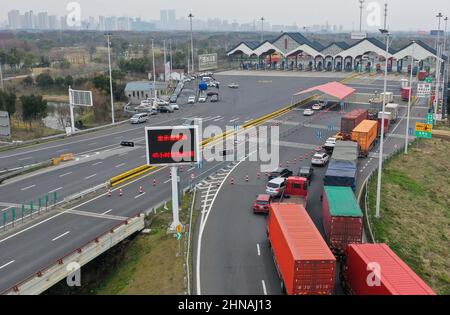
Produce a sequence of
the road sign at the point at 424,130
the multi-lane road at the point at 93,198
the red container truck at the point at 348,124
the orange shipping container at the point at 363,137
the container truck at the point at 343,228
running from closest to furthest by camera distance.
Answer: the container truck at the point at 343,228
the multi-lane road at the point at 93,198
the orange shipping container at the point at 363,137
the road sign at the point at 424,130
the red container truck at the point at 348,124

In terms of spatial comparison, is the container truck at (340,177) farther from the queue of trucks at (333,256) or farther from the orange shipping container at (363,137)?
the orange shipping container at (363,137)

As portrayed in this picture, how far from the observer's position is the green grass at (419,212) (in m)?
28.9

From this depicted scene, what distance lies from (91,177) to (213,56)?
84564mm

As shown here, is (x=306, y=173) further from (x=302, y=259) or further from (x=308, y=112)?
(x=308, y=112)

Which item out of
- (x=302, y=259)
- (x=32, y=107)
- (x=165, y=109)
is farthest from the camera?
(x=165, y=109)

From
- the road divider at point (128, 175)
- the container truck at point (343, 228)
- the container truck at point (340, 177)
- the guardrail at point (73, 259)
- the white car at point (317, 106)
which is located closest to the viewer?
the guardrail at point (73, 259)

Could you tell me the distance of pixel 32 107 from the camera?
6581cm

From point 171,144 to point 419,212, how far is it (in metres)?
21.1

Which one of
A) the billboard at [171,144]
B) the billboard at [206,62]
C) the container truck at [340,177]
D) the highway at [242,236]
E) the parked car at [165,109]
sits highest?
the billboard at [206,62]

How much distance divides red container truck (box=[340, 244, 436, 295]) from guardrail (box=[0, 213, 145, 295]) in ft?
41.2

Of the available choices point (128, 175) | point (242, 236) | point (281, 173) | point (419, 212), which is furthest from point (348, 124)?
point (242, 236)

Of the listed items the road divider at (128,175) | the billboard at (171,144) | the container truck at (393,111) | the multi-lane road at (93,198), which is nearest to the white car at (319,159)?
the multi-lane road at (93,198)

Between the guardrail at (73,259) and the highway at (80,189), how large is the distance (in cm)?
133
